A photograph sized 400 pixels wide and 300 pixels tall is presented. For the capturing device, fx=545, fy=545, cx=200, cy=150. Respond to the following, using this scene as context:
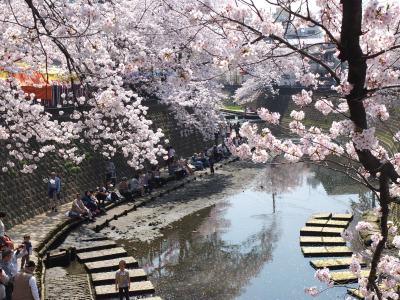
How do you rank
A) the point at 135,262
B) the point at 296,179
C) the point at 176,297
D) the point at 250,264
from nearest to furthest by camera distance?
the point at 176,297 < the point at 135,262 < the point at 250,264 < the point at 296,179

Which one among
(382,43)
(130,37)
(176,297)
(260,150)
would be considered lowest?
(176,297)

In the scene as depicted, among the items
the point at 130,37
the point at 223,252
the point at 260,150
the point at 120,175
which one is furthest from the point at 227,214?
the point at 260,150

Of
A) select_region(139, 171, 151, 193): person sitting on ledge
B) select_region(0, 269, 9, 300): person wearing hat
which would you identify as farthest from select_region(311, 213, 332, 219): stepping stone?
select_region(0, 269, 9, 300): person wearing hat

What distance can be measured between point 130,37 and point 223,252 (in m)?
17.4

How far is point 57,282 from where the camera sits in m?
16.4

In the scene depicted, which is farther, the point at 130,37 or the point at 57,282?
the point at 130,37

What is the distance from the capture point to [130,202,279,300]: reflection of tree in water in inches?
639

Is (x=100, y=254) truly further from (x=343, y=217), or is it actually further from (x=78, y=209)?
(x=343, y=217)

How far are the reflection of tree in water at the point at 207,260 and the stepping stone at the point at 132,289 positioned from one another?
1.65 feet

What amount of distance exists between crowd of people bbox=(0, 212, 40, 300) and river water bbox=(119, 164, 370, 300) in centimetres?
419

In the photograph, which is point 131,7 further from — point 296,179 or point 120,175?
point 296,179

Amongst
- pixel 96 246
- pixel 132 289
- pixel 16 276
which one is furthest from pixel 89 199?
pixel 16 276

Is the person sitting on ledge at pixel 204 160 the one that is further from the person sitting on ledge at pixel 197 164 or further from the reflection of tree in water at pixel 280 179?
the reflection of tree in water at pixel 280 179

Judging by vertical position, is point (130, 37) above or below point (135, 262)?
above
